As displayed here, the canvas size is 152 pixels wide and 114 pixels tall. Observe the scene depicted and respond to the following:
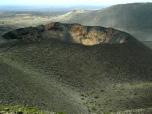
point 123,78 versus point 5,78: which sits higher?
point 5,78

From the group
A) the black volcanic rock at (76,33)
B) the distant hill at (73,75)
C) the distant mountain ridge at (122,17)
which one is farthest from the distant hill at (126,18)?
the distant hill at (73,75)

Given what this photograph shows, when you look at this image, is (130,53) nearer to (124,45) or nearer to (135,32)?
(124,45)

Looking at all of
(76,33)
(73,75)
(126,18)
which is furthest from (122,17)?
(73,75)

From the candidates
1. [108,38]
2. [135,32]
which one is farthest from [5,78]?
[135,32]

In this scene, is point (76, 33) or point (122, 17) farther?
point (122, 17)

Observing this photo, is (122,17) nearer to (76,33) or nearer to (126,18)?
(126,18)

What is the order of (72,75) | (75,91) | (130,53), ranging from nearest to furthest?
(75,91) → (72,75) → (130,53)

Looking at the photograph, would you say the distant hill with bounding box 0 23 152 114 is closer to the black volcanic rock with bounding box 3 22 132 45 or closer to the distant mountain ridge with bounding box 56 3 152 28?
the black volcanic rock with bounding box 3 22 132 45
